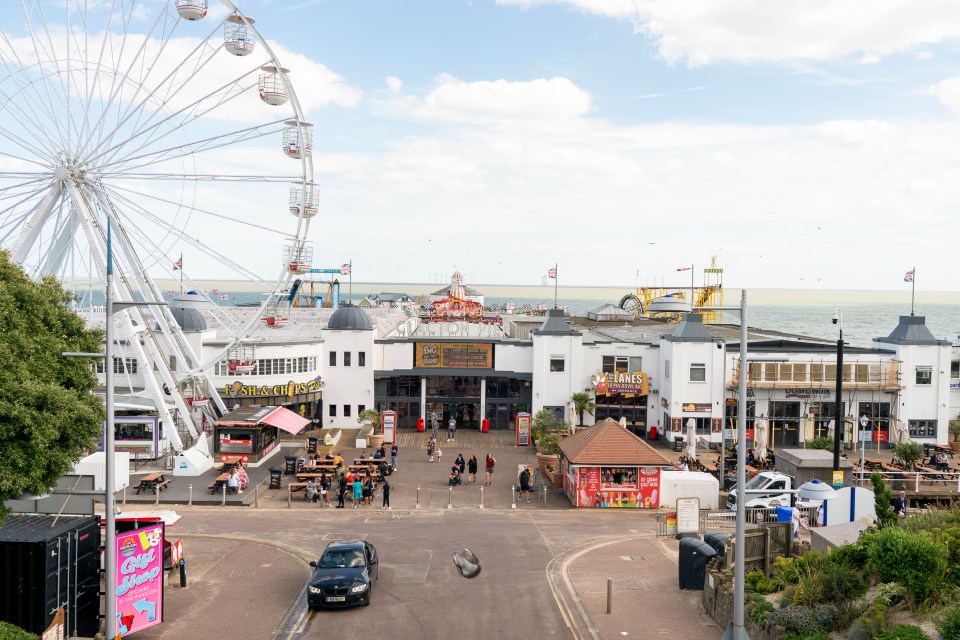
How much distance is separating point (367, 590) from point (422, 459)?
2010cm

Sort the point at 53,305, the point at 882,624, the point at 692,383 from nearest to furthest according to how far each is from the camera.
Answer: the point at 882,624
the point at 53,305
the point at 692,383

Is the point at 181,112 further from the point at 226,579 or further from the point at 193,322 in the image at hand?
the point at 226,579

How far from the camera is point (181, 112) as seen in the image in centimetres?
3319

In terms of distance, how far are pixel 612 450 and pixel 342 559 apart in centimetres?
1343

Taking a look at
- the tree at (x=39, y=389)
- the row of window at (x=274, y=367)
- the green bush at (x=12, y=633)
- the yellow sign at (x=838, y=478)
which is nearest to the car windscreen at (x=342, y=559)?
the tree at (x=39, y=389)

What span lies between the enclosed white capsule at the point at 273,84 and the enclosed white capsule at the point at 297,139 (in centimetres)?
118

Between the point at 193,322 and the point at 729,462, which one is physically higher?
the point at 193,322

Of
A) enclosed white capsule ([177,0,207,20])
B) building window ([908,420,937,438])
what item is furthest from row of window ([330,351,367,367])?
building window ([908,420,937,438])

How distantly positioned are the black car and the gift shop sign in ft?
11.7

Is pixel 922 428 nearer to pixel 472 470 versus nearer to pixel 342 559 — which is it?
pixel 472 470

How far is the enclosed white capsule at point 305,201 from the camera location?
35.1 meters

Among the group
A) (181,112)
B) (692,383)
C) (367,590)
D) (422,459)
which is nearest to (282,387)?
(422,459)

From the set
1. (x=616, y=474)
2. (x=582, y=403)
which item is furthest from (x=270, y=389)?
(x=616, y=474)

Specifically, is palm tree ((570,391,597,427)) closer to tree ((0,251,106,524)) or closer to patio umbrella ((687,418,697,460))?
patio umbrella ((687,418,697,460))
